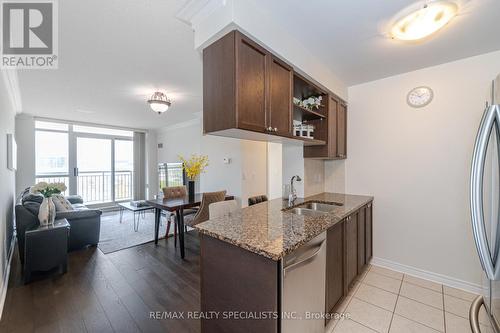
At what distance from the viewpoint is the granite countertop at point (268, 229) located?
3.62ft

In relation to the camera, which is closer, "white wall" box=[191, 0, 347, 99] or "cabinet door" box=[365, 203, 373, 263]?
"white wall" box=[191, 0, 347, 99]

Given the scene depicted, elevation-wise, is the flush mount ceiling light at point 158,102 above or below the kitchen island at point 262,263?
above

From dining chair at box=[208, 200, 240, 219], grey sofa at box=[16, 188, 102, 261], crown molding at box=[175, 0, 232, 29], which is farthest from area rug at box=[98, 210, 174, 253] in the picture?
crown molding at box=[175, 0, 232, 29]

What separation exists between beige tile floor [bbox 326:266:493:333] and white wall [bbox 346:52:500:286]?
28cm

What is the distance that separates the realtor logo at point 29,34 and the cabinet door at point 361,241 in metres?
3.27

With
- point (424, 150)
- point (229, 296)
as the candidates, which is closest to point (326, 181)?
point (424, 150)

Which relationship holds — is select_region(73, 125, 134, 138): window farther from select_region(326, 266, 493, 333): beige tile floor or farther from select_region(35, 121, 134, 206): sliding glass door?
select_region(326, 266, 493, 333): beige tile floor

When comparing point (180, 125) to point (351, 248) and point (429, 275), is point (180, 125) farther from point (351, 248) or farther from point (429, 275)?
point (429, 275)

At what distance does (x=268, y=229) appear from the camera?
4.60 feet

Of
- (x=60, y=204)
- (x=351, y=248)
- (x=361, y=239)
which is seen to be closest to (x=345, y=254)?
(x=351, y=248)

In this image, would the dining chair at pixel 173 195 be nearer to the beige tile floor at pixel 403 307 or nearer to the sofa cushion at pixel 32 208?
the sofa cushion at pixel 32 208

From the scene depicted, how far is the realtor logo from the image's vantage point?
1515 mm

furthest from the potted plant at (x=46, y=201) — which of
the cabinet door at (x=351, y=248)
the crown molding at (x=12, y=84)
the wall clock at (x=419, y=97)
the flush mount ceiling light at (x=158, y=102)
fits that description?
the wall clock at (x=419, y=97)

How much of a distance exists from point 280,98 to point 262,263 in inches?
49.9
